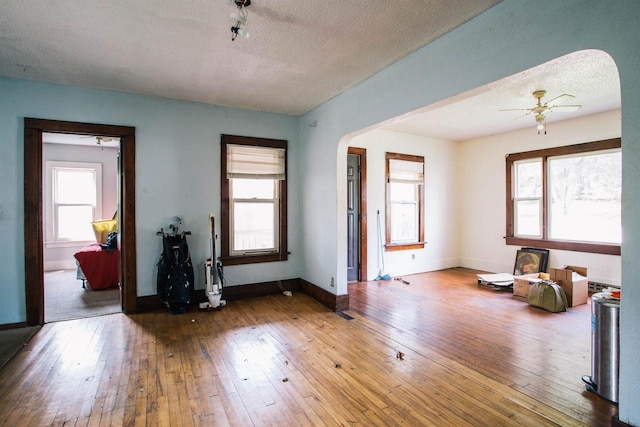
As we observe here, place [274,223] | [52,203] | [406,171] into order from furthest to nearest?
[52,203] < [406,171] < [274,223]

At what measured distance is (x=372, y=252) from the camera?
19.2 feet

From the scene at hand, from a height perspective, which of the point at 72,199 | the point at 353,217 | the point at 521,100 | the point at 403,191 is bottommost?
the point at 353,217

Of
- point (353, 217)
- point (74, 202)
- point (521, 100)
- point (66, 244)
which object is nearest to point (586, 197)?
point (521, 100)

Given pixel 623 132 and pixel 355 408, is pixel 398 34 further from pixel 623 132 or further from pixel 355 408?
pixel 355 408

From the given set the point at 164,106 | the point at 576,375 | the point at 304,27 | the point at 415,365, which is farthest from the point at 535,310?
the point at 164,106

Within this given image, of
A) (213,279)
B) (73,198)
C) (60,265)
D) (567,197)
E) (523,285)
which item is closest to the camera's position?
(213,279)

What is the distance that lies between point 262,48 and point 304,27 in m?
0.52

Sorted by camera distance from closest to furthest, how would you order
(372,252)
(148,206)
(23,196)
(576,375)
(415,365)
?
(576,375) → (415,365) → (23,196) → (148,206) → (372,252)

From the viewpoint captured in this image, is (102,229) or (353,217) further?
(102,229)

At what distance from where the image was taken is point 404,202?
634cm

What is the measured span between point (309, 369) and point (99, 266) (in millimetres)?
4329

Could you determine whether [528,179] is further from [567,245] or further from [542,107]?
[542,107]

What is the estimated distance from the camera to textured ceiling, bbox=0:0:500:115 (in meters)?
2.34

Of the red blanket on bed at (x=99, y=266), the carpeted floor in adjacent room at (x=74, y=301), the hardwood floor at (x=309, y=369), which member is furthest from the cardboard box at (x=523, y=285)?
the red blanket on bed at (x=99, y=266)
